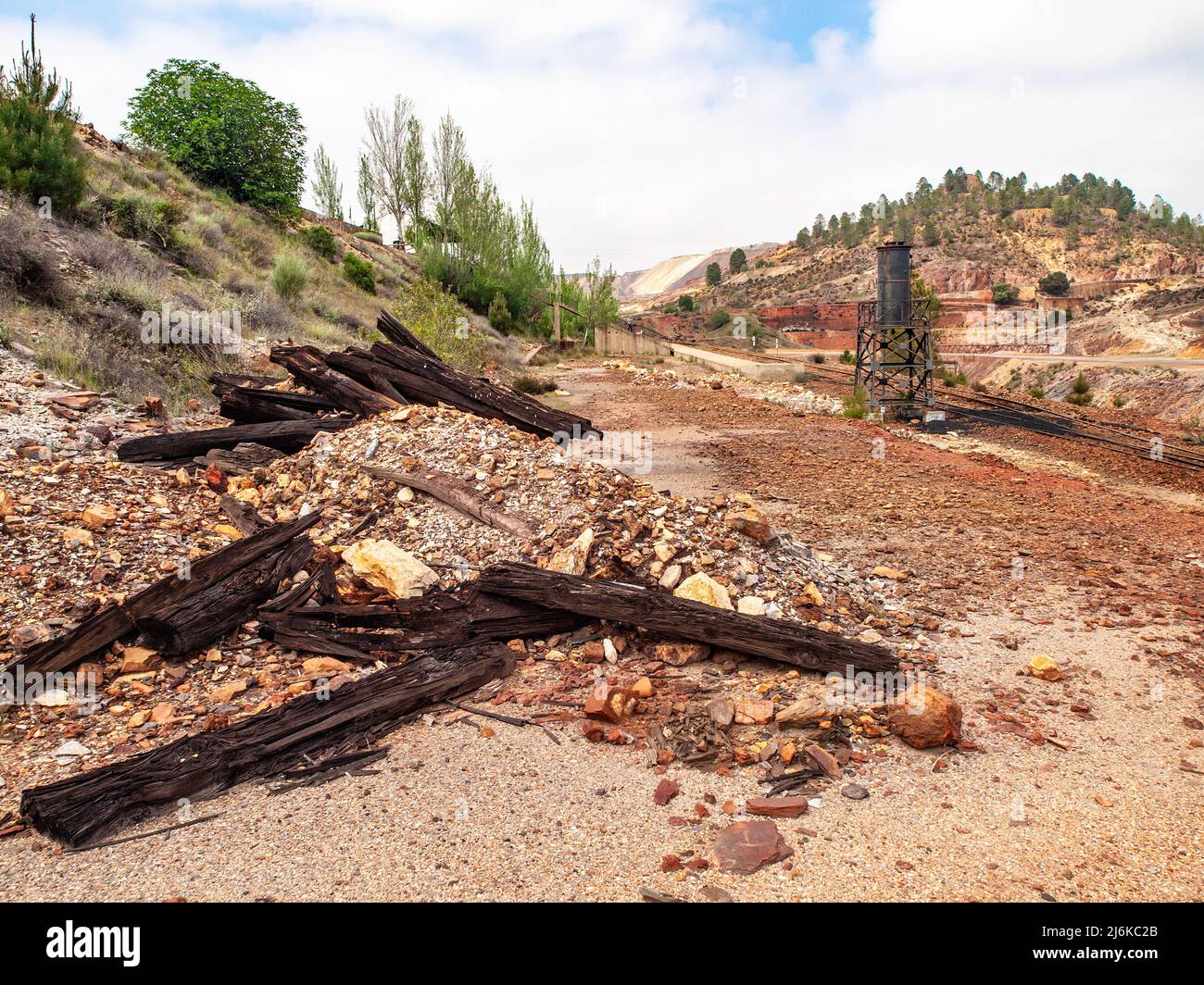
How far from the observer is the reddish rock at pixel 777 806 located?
3.55m

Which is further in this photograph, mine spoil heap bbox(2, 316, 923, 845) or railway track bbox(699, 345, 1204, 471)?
railway track bbox(699, 345, 1204, 471)

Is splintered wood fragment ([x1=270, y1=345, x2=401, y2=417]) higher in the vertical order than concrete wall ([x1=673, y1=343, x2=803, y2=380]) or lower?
lower

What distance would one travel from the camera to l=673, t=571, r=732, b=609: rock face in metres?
5.31

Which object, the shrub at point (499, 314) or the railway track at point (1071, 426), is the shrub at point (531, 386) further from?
the shrub at point (499, 314)

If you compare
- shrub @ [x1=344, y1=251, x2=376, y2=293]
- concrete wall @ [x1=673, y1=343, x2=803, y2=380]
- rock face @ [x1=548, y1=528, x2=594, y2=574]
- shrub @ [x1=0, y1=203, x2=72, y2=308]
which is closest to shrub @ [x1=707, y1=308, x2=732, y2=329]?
concrete wall @ [x1=673, y1=343, x2=803, y2=380]

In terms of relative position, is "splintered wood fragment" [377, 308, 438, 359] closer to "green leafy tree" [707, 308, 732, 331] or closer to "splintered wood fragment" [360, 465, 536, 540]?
"splintered wood fragment" [360, 465, 536, 540]

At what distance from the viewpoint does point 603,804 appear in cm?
361

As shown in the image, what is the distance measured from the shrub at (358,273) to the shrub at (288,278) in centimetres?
876

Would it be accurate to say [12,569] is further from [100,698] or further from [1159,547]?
[1159,547]

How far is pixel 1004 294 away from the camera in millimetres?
53125

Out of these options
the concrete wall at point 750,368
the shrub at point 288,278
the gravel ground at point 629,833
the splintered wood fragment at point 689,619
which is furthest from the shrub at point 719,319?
the gravel ground at point 629,833

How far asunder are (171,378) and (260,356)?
2.45 metres

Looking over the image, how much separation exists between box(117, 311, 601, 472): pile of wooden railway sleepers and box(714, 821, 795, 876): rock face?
6654 millimetres
